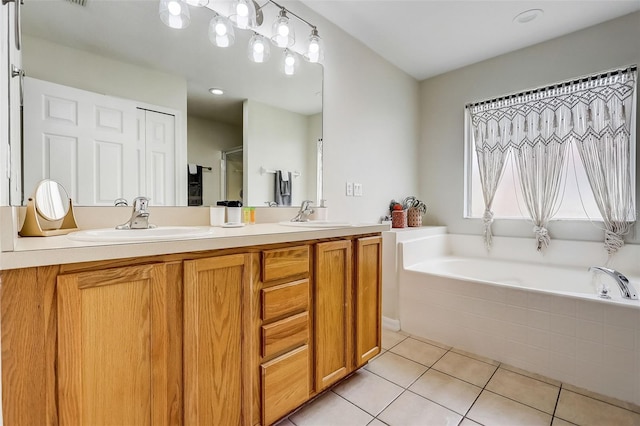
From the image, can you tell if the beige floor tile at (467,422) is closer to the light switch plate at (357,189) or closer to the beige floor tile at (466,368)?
the beige floor tile at (466,368)

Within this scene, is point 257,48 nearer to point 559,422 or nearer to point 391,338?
point 391,338

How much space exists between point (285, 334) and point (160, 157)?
1.03 meters

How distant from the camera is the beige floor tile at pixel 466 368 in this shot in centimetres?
168

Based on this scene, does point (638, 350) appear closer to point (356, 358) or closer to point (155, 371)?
point (356, 358)

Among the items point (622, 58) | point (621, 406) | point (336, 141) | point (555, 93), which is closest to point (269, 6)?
point (336, 141)

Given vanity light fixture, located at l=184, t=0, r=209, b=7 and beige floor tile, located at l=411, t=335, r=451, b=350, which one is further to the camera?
beige floor tile, located at l=411, t=335, r=451, b=350

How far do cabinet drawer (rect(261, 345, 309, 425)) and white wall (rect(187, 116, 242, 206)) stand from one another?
2.94 ft

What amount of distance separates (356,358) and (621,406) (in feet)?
4.34

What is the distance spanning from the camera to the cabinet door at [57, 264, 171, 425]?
729 mm

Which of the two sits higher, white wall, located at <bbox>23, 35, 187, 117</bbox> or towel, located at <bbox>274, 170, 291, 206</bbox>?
white wall, located at <bbox>23, 35, 187, 117</bbox>

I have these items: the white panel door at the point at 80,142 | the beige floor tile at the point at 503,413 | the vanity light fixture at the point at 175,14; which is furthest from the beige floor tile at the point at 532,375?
the vanity light fixture at the point at 175,14

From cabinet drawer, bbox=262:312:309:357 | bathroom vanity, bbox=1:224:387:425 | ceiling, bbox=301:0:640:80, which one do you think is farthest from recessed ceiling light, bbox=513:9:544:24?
cabinet drawer, bbox=262:312:309:357

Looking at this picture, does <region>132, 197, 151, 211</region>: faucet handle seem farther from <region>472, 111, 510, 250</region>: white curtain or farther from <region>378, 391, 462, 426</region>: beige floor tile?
<region>472, 111, 510, 250</region>: white curtain

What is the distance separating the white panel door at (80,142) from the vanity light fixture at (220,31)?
604 millimetres
